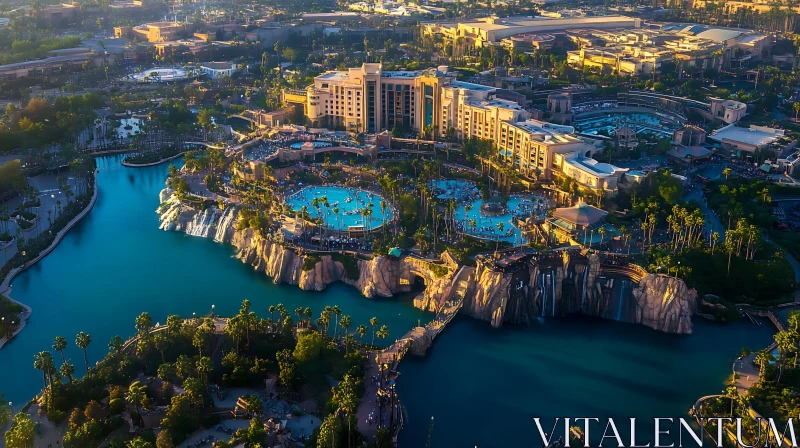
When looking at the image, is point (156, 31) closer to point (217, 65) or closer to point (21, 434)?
point (217, 65)

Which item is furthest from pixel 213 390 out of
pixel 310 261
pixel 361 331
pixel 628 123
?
pixel 628 123

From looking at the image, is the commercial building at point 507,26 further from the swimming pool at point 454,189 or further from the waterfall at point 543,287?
the waterfall at point 543,287

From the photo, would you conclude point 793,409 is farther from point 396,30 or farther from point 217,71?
point 396,30

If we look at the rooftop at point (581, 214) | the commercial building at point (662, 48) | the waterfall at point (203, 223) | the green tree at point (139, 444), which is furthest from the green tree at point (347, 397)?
the commercial building at point (662, 48)

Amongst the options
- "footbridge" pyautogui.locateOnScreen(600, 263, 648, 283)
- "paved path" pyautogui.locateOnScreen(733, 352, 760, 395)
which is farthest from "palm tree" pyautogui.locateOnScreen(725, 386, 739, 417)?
"footbridge" pyautogui.locateOnScreen(600, 263, 648, 283)

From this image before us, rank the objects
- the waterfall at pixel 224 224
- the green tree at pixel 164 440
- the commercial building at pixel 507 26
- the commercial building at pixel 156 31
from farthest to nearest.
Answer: the commercial building at pixel 156 31
the commercial building at pixel 507 26
the waterfall at pixel 224 224
the green tree at pixel 164 440

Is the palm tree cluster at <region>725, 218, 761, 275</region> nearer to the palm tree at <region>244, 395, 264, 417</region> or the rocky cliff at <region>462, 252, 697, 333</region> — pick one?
the rocky cliff at <region>462, 252, 697, 333</region>
